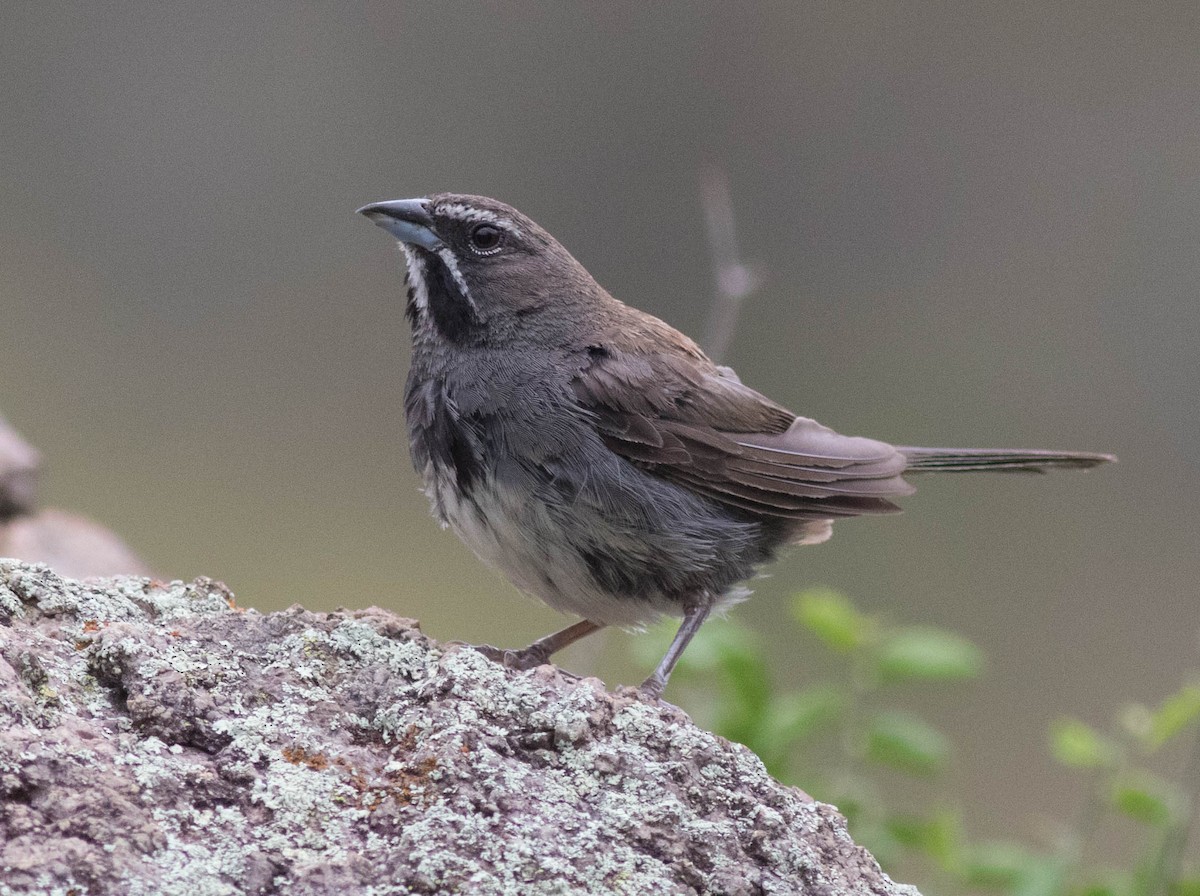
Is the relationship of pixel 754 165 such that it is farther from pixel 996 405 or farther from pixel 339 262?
pixel 339 262

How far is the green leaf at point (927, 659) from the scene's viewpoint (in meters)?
4.33

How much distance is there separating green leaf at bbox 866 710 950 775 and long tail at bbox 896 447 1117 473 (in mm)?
1032

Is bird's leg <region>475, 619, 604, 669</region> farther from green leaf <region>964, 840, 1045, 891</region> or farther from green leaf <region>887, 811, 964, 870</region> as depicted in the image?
green leaf <region>964, 840, 1045, 891</region>

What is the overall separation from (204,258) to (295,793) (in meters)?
9.87

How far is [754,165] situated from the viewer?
11953mm

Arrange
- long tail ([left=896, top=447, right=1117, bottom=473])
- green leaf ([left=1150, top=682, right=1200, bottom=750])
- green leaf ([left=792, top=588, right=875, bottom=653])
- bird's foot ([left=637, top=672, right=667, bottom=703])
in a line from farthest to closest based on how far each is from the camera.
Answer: long tail ([left=896, top=447, right=1117, bottom=473]), green leaf ([left=792, top=588, right=875, bottom=653]), green leaf ([left=1150, top=682, right=1200, bottom=750]), bird's foot ([left=637, top=672, right=667, bottom=703])

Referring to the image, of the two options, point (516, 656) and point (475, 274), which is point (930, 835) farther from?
point (475, 274)

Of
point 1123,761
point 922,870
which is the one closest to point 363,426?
point 922,870

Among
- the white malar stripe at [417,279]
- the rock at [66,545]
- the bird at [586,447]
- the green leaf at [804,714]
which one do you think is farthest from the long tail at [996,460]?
the rock at [66,545]

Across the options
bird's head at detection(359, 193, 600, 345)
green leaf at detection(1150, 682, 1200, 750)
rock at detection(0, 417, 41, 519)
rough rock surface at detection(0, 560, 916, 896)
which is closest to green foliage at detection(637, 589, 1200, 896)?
green leaf at detection(1150, 682, 1200, 750)

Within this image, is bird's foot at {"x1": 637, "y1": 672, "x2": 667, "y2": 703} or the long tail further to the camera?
the long tail

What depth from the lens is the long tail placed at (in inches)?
199

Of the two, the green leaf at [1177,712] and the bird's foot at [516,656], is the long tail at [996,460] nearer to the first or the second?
the green leaf at [1177,712]

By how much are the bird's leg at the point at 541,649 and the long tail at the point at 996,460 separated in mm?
1307
